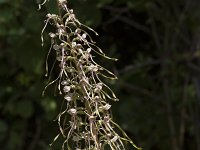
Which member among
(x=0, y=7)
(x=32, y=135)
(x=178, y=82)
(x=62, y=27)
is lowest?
(x=62, y=27)

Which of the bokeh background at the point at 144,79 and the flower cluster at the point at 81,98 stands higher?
the bokeh background at the point at 144,79

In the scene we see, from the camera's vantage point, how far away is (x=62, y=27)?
1017 millimetres

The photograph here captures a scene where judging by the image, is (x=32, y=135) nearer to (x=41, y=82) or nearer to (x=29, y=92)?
(x=29, y=92)

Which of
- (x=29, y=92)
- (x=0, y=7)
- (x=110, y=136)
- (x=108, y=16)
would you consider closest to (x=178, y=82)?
(x=108, y=16)

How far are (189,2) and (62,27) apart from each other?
245 centimetres

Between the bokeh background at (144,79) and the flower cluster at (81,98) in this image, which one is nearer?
the flower cluster at (81,98)

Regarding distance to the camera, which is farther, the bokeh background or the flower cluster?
the bokeh background

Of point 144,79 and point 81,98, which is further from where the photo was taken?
point 144,79

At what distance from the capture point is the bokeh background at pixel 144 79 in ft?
10.9

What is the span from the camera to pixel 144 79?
11.5ft

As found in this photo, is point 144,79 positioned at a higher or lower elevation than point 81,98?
higher

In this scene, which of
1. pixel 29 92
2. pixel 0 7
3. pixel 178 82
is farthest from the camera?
pixel 178 82

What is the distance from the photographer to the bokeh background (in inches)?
131

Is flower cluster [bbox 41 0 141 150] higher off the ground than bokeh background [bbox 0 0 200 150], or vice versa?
bokeh background [bbox 0 0 200 150]
